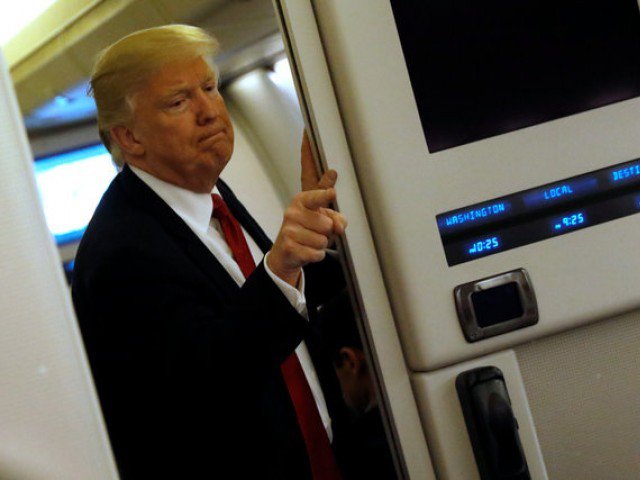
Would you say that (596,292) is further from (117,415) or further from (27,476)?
(27,476)

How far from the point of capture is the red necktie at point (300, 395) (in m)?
1.69

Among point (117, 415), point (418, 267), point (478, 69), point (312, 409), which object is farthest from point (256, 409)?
point (478, 69)

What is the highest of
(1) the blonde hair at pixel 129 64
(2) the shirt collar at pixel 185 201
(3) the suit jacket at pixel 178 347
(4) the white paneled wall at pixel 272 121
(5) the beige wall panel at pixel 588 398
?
(1) the blonde hair at pixel 129 64

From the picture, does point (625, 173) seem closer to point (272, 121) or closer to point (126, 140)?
point (272, 121)

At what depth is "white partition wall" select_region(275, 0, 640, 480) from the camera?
1544 mm

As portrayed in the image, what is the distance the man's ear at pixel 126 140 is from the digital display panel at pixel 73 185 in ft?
0.11

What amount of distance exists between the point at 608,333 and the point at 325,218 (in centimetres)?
66

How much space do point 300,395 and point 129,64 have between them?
0.77 metres

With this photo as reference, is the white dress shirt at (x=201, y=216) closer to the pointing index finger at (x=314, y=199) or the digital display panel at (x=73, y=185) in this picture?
the digital display panel at (x=73, y=185)

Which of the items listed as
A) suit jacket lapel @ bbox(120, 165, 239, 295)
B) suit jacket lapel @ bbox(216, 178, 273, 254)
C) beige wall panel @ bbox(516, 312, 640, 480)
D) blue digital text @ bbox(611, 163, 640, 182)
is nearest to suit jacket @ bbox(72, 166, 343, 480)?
suit jacket lapel @ bbox(120, 165, 239, 295)

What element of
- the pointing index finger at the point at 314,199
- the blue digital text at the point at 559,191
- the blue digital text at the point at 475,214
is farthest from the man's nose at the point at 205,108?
the blue digital text at the point at 559,191

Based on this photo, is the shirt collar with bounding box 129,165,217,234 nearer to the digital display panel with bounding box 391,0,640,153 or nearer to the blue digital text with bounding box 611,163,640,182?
the digital display panel with bounding box 391,0,640,153

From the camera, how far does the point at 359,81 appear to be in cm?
154

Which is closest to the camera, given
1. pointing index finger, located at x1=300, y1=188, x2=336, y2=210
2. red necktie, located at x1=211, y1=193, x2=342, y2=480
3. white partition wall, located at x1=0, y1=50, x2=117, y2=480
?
white partition wall, located at x1=0, y1=50, x2=117, y2=480
